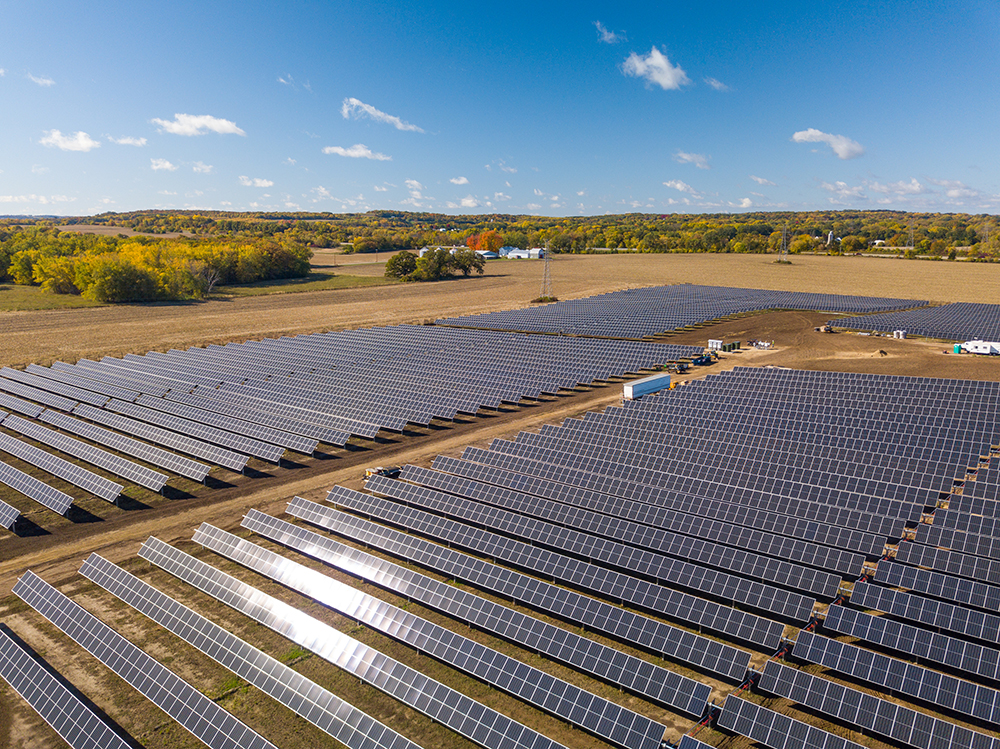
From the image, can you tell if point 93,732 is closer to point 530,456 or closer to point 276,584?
point 276,584

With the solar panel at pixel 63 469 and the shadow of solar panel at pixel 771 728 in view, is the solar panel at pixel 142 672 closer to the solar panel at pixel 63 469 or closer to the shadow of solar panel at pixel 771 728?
the solar panel at pixel 63 469

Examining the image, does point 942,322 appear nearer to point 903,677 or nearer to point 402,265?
point 903,677

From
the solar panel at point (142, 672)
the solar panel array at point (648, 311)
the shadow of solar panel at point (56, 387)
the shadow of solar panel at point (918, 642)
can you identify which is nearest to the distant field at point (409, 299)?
the shadow of solar panel at point (56, 387)

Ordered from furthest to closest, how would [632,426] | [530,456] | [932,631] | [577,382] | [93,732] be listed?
[577,382] < [632,426] < [530,456] < [932,631] < [93,732]

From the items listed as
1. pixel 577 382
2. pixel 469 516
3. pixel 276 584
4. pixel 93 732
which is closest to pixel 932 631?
pixel 469 516

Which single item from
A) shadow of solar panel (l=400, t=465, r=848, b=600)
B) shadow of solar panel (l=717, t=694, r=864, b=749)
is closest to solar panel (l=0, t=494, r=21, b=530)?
shadow of solar panel (l=400, t=465, r=848, b=600)

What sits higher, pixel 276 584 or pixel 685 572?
pixel 685 572

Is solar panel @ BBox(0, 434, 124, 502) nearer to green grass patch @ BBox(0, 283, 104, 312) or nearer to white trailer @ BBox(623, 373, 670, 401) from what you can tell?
white trailer @ BBox(623, 373, 670, 401)

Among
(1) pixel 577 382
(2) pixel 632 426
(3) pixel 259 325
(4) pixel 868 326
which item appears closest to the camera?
(2) pixel 632 426
